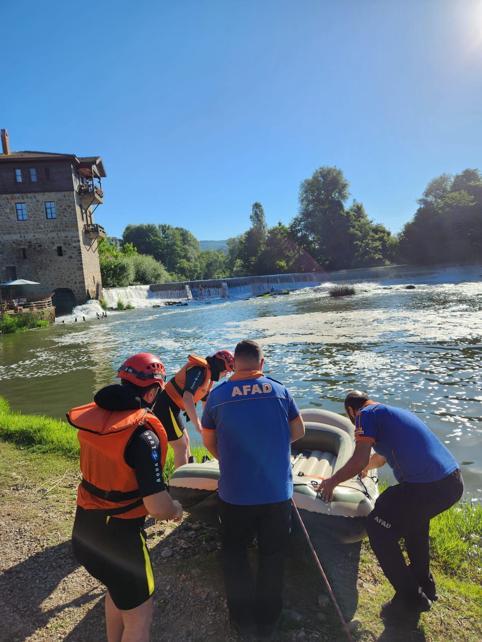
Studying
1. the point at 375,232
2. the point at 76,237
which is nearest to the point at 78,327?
the point at 76,237

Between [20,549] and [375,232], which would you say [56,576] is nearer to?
[20,549]

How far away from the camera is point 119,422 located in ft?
7.10

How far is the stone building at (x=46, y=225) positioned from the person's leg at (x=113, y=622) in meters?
36.6

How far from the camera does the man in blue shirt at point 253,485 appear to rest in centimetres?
269

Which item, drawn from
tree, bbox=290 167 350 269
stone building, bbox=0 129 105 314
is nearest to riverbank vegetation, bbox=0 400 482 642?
stone building, bbox=0 129 105 314

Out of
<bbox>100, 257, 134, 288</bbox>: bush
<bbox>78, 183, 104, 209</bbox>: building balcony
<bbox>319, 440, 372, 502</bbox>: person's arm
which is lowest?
<bbox>319, 440, 372, 502</bbox>: person's arm

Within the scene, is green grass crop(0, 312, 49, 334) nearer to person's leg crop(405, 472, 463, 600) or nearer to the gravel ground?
the gravel ground

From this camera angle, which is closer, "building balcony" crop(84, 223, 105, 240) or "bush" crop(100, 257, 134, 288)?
"building balcony" crop(84, 223, 105, 240)

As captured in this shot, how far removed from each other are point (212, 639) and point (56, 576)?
1452mm

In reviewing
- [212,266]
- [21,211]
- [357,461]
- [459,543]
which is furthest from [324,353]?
[212,266]

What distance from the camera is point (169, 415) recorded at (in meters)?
4.84

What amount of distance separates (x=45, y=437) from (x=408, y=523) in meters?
5.46

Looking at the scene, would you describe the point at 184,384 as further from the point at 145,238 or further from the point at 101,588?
the point at 145,238

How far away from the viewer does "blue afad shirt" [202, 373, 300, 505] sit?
106 inches
